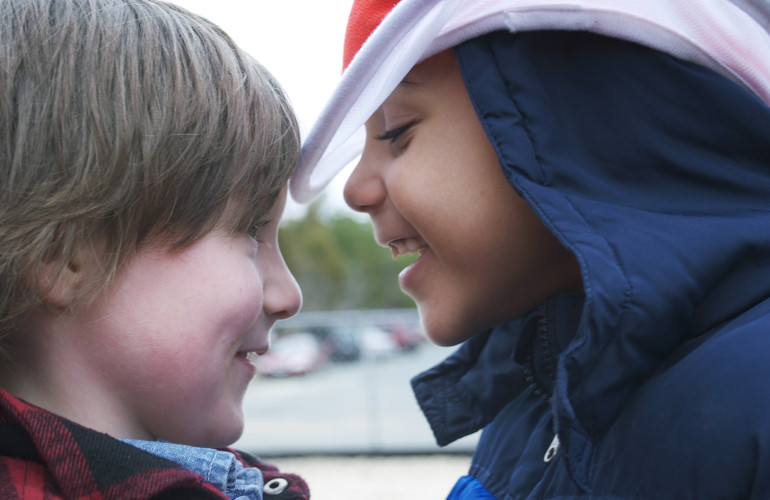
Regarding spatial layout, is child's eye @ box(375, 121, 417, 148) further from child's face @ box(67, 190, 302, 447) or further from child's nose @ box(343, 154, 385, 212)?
child's face @ box(67, 190, 302, 447)

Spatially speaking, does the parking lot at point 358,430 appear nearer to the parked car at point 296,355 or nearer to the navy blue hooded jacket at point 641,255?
the parked car at point 296,355

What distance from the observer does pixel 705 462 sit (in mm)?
916

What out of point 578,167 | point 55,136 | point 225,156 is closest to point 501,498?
point 578,167

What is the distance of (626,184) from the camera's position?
116cm

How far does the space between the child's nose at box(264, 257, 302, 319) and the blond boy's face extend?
0.08 metres

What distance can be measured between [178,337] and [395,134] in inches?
22.9

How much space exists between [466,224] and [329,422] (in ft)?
21.8

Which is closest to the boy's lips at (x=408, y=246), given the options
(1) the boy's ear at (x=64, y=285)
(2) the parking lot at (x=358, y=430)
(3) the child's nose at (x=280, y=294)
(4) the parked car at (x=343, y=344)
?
(3) the child's nose at (x=280, y=294)

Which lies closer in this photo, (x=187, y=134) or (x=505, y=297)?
(x=187, y=134)

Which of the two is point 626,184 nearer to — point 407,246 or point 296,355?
point 407,246

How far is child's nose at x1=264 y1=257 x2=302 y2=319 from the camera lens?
1.38m

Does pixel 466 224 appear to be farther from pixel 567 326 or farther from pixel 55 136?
pixel 55 136

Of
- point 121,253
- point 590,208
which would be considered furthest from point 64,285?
point 590,208

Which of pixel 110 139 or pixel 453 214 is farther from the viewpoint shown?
pixel 453 214
